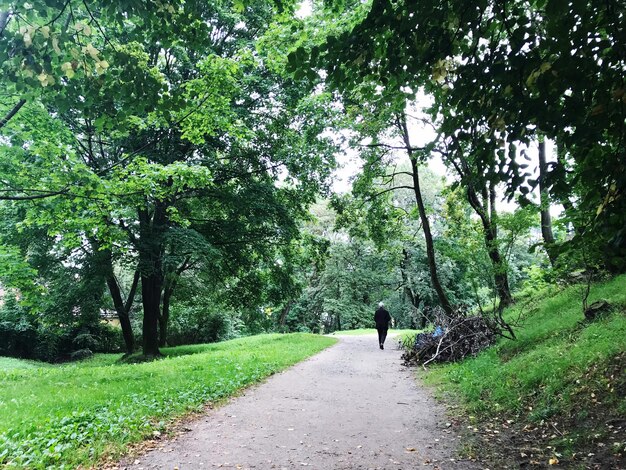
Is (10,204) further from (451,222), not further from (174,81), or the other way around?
(451,222)

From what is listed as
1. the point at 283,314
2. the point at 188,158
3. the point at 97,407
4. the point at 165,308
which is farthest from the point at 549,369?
the point at 283,314

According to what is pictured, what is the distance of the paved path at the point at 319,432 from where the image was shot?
445 centimetres

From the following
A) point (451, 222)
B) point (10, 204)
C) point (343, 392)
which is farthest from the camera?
point (451, 222)

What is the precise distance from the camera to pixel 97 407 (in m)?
6.10

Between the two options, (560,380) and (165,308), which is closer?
(560,380)

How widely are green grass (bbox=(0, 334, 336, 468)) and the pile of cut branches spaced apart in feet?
13.2

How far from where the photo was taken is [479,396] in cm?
670

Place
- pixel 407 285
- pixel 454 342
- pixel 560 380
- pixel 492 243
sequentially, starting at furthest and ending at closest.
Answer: pixel 407 285 < pixel 454 342 < pixel 492 243 < pixel 560 380

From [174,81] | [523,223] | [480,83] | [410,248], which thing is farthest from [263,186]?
[410,248]

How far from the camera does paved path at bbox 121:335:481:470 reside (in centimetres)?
445

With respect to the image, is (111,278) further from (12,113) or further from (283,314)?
(283,314)

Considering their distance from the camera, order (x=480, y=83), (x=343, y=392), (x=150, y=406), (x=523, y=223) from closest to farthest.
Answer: (x=480, y=83), (x=150, y=406), (x=343, y=392), (x=523, y=223)

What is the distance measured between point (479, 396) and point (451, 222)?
45.4 ft

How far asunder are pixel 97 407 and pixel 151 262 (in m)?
9.39
